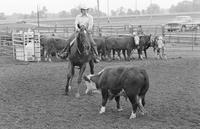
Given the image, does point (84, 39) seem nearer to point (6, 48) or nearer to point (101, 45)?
point (101, 45)

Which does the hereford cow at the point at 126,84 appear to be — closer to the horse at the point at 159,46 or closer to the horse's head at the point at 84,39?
the horse's head at the point at 84,39

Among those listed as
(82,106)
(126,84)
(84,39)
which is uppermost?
(84,39)

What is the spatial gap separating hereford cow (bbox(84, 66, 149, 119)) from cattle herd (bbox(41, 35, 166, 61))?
10974 mm

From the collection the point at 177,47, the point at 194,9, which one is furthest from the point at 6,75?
the point at 194,9

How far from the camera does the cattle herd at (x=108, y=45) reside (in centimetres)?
1817

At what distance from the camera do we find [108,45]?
1897 centimetres

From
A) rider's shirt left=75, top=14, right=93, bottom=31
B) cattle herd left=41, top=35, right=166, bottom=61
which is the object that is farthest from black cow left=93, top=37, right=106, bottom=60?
rider's shirt left=75, top=14, right=93, bottom=31

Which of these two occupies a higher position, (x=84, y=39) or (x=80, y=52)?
(x=84, y=39)

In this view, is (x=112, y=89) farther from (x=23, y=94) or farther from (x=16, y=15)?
(x=16, y=15)

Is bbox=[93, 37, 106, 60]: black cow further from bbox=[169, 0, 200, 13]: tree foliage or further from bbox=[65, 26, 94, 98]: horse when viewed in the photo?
bbox=[169, 0, 200, 13]: tree foliage

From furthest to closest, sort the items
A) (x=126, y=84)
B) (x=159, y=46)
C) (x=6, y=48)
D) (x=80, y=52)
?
(x=6, y=48)
(x=159, y=46)
(x=80, y=52)
(x=126, y=84)

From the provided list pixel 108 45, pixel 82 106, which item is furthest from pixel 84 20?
pixel 108 45

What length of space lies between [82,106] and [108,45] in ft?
37.3

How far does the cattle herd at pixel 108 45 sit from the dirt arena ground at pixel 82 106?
6.32 meters
